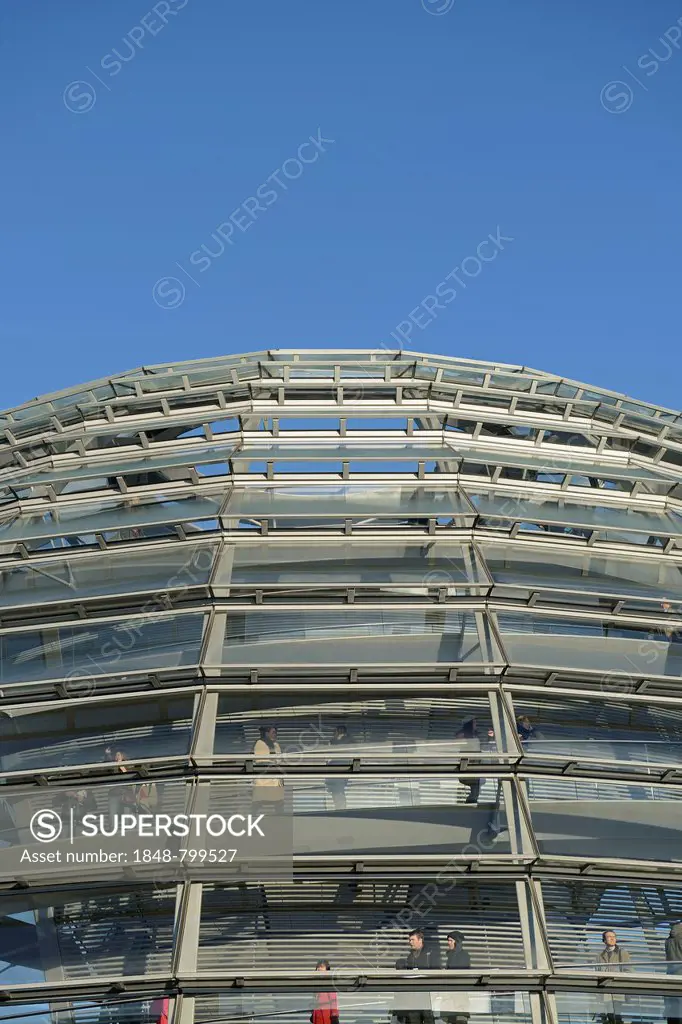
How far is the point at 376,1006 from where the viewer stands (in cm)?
1138

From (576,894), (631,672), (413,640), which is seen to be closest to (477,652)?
(413,640)

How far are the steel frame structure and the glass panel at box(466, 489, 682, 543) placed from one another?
2.4 inches

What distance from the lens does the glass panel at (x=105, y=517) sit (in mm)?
17375

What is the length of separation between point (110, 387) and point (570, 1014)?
44.5 ft

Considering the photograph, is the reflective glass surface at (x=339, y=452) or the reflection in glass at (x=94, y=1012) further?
the reflective glass surface at (x=339, y=452)

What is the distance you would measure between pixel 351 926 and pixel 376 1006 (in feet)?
3.13

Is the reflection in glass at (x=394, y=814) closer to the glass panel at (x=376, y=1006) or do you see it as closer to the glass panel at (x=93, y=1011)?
the glass panel at (x=376, y=1006)

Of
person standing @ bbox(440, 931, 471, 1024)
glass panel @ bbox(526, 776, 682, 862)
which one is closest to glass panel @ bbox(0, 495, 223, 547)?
glass panel @ bbox(526, 776, 682, 862)

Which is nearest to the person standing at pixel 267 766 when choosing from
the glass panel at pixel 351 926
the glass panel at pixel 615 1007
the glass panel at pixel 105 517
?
the glass panel at pixel 351 926

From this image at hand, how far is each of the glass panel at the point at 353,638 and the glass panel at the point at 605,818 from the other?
1979 mm

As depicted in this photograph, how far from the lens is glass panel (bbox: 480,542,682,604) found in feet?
53.5

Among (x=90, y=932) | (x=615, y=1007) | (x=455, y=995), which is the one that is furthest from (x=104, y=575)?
(x=615, y=1007)

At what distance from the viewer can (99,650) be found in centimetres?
1532

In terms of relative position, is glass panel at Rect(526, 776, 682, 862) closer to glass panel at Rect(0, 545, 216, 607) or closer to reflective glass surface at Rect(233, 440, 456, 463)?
glass panel at Rect(0, 545, 216, 607)
